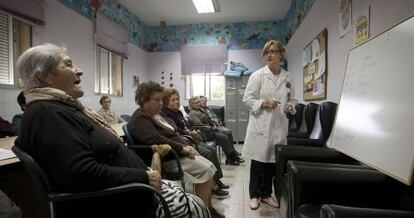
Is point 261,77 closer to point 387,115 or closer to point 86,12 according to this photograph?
point 387,115

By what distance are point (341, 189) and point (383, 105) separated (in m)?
0.43

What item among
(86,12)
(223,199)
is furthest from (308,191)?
(86,12)

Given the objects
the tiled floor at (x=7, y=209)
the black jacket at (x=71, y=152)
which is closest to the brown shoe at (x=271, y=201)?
the black jacket at (x=71, y=152)

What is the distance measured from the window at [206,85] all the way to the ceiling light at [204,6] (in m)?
1.61

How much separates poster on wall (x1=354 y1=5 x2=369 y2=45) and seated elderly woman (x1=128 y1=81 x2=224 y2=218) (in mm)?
1541

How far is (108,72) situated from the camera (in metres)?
5.21

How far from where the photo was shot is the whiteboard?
102cm

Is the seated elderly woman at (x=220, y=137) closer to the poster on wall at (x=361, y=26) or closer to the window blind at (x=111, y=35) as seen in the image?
the window blind at (x=111, y=35)

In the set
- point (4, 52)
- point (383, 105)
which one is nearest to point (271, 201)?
point (383, 105)

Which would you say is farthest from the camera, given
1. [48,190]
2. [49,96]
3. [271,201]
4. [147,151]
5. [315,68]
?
[315,68]

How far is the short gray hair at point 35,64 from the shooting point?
1081 millimetres

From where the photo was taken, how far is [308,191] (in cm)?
130

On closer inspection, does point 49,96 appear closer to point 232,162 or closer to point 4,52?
point 4,52

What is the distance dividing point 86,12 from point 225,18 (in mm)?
3088
